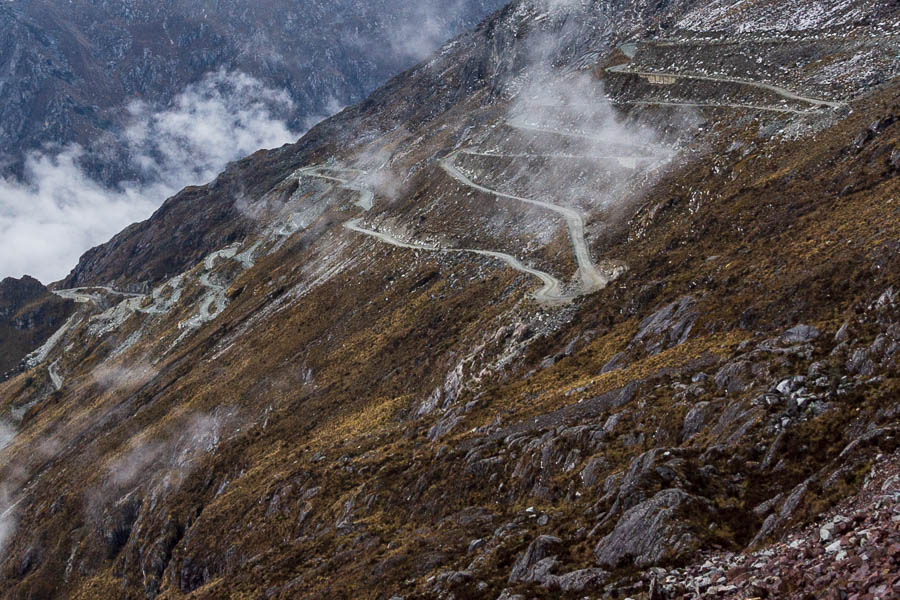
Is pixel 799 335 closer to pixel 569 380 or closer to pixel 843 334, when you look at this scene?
Answer: pixel 843 334

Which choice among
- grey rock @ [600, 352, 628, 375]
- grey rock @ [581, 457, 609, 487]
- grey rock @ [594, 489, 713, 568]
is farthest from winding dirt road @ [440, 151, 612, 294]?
grey rock @ [594, 489, 713, 568]

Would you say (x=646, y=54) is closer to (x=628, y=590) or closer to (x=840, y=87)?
(x=840, y=87)

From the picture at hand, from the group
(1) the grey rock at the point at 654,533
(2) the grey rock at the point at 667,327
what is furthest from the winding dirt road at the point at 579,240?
(1) the grey rock at the point at 654,533

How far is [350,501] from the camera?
1850 inches

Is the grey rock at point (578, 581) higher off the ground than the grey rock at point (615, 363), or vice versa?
the grey rock at point (578, 581)

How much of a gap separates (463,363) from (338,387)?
22932mm

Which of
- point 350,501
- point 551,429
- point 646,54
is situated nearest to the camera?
point 551,429

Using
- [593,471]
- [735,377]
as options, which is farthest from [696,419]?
[593,471]

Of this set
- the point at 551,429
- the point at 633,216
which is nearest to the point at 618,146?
the point at 633,216

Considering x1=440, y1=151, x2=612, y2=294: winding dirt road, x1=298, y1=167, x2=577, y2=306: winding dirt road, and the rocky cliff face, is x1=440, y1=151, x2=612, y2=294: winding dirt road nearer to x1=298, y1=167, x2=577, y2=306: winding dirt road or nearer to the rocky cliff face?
the rocky cliff face

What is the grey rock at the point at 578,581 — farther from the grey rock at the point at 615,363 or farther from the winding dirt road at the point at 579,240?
the winding dirt road at the point at 579,240

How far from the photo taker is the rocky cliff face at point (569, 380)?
962 inches

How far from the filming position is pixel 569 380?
46.0 m

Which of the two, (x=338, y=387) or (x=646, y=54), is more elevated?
(x=646, y=54)
